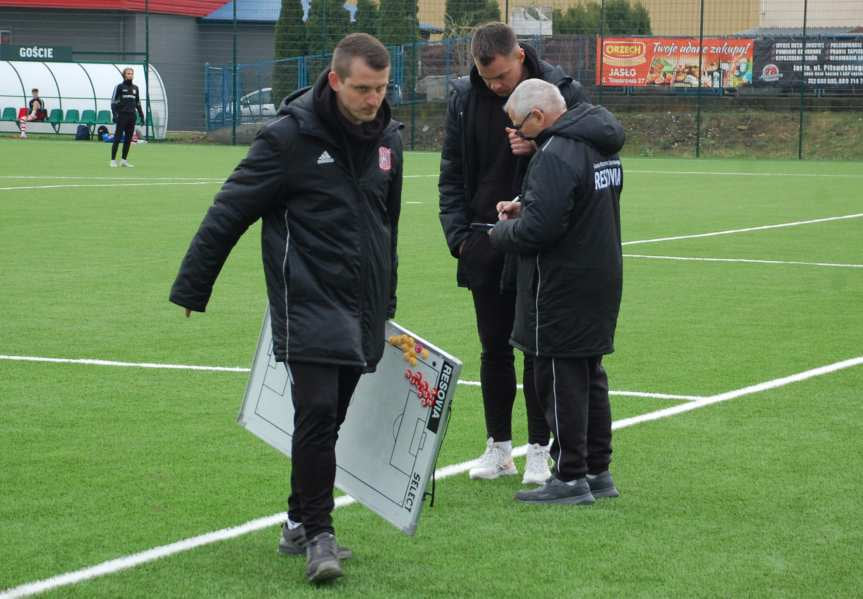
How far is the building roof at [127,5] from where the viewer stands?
178 ft

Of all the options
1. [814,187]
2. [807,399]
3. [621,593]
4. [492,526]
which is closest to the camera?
[621,593]

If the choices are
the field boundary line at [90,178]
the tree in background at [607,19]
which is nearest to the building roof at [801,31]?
the tree in background at [607,19]

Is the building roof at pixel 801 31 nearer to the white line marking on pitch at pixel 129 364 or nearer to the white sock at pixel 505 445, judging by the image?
the white line marking on pitch at pixel 129 364

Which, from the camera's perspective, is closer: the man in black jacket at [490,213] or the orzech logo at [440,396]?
the orzech logo at [440,396]

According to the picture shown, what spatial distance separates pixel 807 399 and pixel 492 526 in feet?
9.75

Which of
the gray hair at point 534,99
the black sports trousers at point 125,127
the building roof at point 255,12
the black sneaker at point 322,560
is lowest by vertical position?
the black sneaker at point 322,560

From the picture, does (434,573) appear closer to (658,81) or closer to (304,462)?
(304,462)

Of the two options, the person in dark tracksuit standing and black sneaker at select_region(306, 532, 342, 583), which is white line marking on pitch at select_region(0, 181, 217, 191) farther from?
black sneaker at select_region(306, 532, 342, 583)

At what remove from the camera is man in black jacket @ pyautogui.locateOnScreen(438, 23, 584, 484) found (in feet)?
20.7

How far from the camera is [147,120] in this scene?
43.7 m

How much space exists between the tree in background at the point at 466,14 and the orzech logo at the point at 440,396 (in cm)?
4032

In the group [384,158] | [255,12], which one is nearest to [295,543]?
[384,158]

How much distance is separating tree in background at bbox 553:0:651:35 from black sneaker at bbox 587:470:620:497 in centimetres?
3739

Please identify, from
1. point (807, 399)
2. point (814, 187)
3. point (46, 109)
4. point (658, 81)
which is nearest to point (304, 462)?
point (807, 399)
